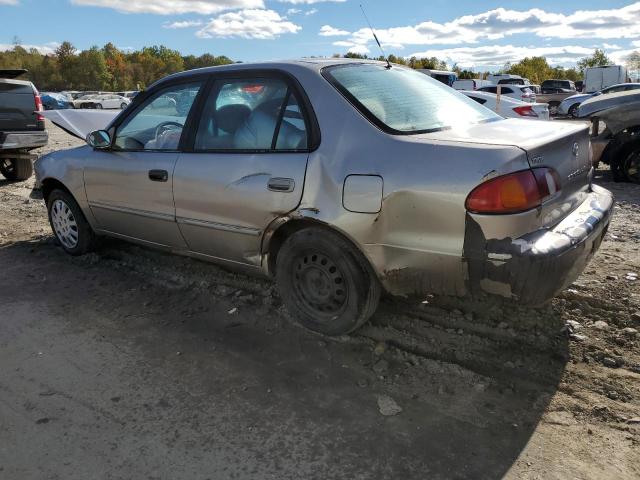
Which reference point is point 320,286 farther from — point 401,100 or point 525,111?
point 525,111

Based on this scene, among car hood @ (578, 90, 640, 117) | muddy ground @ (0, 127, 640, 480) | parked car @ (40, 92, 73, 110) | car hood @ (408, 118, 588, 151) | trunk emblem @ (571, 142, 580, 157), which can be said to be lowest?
muddy ground @ (0, 127, 640, 480)

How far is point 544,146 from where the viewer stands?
9.71 feet

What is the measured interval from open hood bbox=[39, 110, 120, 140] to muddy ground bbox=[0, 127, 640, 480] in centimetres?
245

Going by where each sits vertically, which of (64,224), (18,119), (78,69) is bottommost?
(64,224)

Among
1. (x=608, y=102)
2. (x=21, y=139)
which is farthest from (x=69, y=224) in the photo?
(x=608, y=102)

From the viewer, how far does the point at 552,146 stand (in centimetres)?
304

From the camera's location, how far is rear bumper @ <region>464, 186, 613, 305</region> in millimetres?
2740

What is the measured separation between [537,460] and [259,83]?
2781mm

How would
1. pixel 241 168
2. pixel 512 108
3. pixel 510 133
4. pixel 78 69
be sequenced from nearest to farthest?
pixel 510 133 < pixel 241 168 < pixel 512 108 < pixel 78 69

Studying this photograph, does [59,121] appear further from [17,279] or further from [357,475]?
[357,475]

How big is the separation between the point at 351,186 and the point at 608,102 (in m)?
6.91

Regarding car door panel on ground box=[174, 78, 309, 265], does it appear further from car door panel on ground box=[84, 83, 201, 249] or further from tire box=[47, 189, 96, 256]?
tire box=[47, 189, 96, 256]

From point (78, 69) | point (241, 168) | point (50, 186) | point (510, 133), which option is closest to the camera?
point (510, 133)

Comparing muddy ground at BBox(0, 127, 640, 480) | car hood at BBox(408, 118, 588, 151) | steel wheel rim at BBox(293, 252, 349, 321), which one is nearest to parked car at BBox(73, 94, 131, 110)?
muddy ground at BBox(0, 127, 640, 480)
